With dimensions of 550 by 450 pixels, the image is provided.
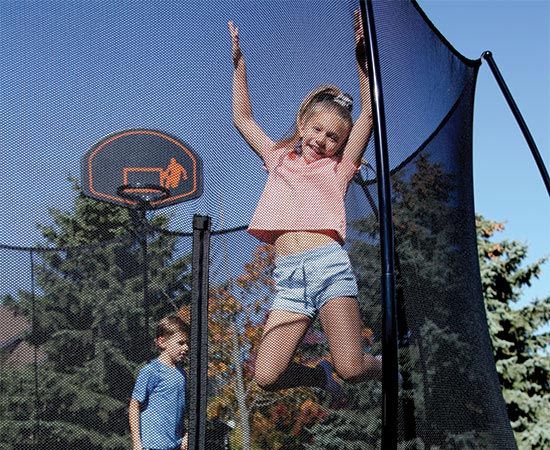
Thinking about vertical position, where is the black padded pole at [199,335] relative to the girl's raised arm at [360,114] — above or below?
below

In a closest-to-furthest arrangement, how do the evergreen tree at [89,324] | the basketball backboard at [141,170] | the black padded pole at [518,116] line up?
the evergreen tree at [89,324]
the basketball backboard at [141,170]
the black padded pole at [518,116]

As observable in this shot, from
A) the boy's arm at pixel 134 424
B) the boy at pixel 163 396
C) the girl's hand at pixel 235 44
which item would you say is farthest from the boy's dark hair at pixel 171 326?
the girl's hand at pixel 235 44

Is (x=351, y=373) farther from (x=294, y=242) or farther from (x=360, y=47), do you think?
(x=360, y=47)

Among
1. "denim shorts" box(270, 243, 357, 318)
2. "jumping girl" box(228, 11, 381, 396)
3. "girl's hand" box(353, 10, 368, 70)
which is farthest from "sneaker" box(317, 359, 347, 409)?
"girl's hand" box(353, 10, 368, 70)

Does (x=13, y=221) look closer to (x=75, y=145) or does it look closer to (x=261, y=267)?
(x=75, y=145)

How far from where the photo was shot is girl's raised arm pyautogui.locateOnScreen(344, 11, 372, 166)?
7.02ft

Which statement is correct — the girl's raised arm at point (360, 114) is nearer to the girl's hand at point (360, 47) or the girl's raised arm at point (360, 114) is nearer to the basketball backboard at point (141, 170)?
the girl's hand at point (360, 47)

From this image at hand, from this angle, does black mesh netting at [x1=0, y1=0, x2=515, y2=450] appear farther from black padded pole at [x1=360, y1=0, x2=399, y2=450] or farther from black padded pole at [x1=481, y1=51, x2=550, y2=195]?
black padded pole at [x1=481, y1=51, x2=550, y2=195]

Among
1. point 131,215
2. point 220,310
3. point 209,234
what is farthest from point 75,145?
point 220,310

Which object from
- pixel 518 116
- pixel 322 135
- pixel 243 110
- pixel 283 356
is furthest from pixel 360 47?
pixel 518 116

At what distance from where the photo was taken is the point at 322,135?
6.85ft

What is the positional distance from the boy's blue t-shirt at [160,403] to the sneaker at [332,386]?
335mm

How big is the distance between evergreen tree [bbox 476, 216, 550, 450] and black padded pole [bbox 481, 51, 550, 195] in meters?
7.87

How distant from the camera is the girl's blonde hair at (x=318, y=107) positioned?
2062 millimetres
